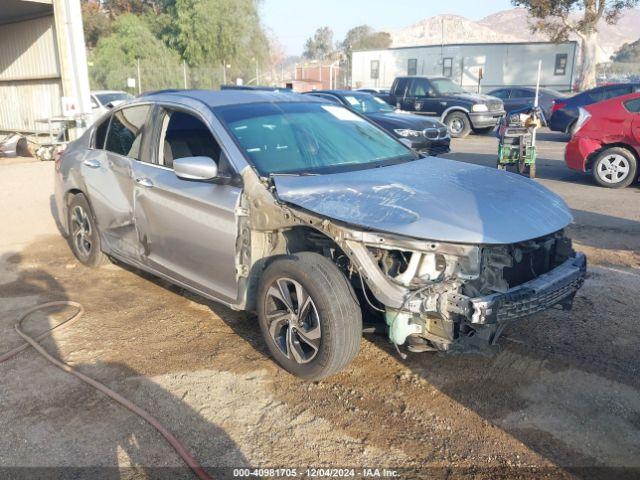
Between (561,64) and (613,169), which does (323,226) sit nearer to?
(613,169)

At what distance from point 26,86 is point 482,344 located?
16.9m

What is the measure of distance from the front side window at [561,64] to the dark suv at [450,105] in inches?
875

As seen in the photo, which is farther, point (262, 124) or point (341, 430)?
point (262, 124)

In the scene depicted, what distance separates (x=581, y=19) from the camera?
108ft

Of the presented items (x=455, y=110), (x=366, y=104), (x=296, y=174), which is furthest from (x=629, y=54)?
(x=296, y=174)

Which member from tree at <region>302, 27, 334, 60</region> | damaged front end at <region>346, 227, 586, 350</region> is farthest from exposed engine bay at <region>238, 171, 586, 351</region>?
tree at <region>302, 27, 334, 60</region>

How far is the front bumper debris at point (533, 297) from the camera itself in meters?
3.03

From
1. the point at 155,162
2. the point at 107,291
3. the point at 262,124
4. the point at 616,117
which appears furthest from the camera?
the point at 616,117

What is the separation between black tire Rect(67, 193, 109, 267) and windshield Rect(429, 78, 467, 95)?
14590 millimetres

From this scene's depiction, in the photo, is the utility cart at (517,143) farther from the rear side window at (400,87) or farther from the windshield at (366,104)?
the rear side window at (400,87)

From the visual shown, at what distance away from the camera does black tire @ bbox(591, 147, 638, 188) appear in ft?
30.6

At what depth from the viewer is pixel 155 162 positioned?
4.55 m

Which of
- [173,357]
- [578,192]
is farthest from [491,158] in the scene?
[173,357]

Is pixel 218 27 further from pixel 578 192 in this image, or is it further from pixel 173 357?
pixel 173 357
